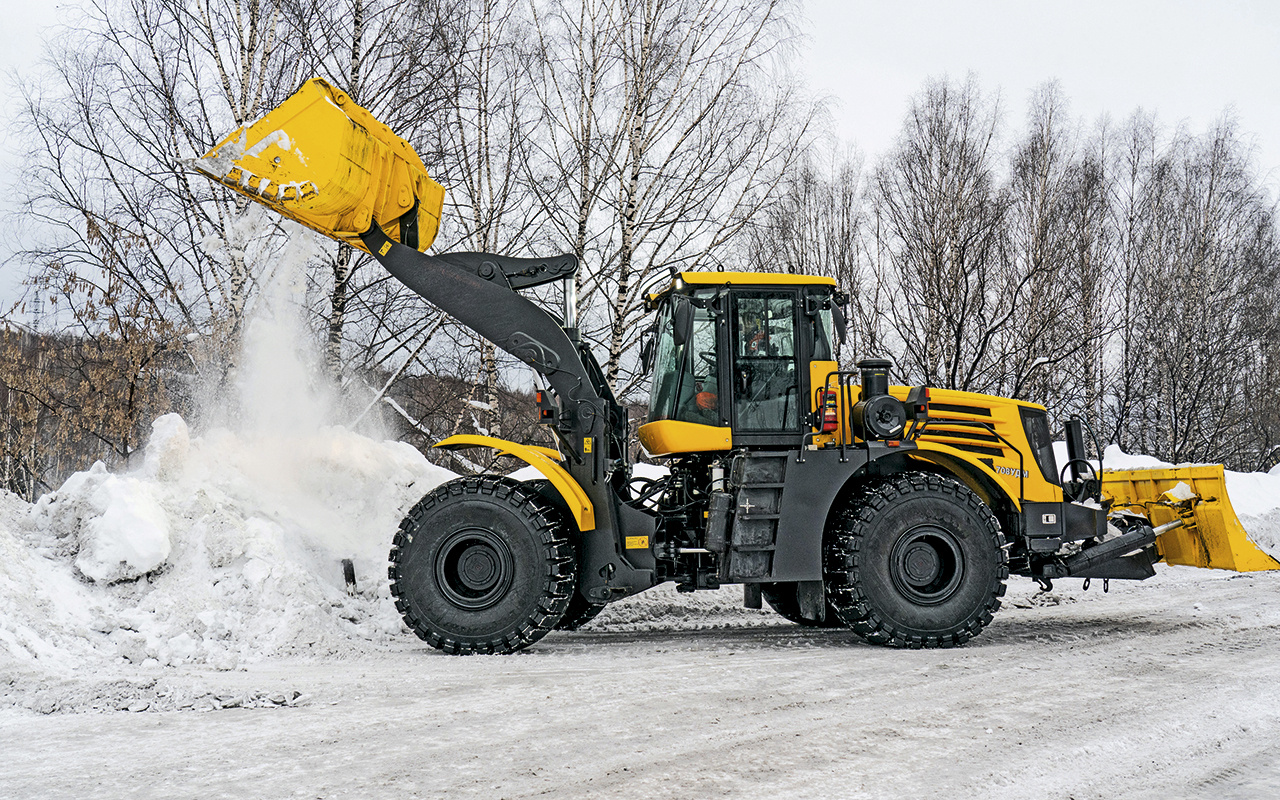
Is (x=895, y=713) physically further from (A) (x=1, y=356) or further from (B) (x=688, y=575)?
(A) (x=1, y=356)

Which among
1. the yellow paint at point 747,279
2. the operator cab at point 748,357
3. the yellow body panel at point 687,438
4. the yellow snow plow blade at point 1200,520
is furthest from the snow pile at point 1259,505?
the yellow body panel at point 687,438

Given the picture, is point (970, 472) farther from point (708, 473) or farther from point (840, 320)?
point (708, 473)


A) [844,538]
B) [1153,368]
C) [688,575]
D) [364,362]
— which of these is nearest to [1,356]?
[364,362]

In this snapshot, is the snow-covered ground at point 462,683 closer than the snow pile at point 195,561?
Yes

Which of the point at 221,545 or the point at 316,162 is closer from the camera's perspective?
the point at 316,162

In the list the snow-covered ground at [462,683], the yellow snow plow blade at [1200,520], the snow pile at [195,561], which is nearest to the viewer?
the snow-covered ground at [462,683]

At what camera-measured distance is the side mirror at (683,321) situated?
6.05 metres

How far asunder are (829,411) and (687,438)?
97 cm

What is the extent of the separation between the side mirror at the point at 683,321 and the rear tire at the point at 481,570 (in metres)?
1.47

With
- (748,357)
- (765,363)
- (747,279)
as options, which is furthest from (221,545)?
(747,279)

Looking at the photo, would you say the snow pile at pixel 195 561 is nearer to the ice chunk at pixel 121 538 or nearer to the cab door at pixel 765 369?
the ice chunk at pixel 121 538

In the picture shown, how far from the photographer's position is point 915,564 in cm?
602

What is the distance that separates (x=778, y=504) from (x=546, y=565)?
157 centimetres

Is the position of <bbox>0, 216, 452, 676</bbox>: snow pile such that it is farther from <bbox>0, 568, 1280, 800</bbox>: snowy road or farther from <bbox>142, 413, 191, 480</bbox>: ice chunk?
<bbox>0, 568, 1280, 800</bbox>: snowy road
